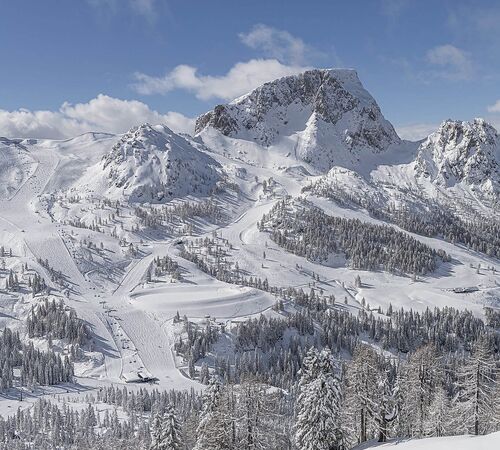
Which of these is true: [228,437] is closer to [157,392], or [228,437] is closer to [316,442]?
[316,442]

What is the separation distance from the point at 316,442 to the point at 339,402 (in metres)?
6.22

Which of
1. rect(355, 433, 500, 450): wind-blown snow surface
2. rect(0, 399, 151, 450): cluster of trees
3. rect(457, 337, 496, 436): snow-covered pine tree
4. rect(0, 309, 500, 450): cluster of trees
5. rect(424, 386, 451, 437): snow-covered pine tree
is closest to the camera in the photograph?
rect(355, 433, 500, 450): wind-blown snow surface

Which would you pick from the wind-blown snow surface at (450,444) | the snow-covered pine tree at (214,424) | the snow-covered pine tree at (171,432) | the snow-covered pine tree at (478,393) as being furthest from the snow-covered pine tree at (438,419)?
the snow-covered pine tree at (171,432)

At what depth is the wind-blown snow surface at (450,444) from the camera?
2109 inches

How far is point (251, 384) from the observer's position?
71.8 m

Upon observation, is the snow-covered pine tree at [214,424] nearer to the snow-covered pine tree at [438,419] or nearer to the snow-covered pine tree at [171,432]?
the snow-covered pine tree at [171,432]

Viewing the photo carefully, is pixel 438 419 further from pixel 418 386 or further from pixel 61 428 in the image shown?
pixel 61 428

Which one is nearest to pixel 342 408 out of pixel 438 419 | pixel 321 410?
pixel 321 410

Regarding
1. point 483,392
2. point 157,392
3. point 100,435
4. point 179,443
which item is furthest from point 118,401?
point 483,392

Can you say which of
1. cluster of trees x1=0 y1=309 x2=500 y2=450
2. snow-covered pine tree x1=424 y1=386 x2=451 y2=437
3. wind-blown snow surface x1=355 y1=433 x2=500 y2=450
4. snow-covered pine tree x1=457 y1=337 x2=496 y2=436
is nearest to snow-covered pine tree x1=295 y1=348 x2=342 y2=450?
cluster of trees x1=0 y1=309 x2=500 y2=450

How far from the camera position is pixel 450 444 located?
57.9 m

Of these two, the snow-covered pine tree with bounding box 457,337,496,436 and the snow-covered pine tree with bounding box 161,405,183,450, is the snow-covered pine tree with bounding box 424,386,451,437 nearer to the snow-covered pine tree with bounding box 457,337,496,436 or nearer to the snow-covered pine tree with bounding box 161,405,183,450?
the snow-covered pine tree with bounding box 457,337,496,436

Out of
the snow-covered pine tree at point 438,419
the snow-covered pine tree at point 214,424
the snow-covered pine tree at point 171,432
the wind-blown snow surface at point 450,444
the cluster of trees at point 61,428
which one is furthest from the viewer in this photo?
the cluster of trees at point 61,428

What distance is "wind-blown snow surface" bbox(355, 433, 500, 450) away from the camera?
176ft
